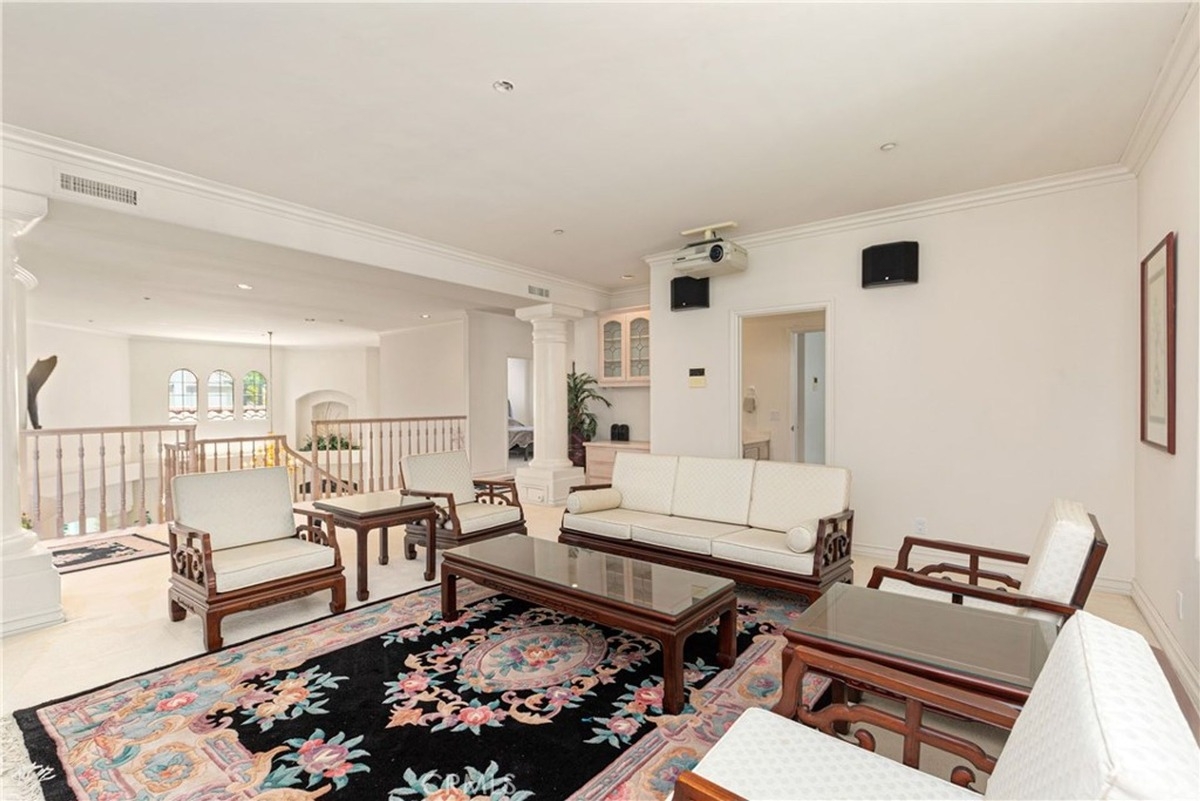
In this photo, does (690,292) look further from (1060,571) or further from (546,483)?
(1060,571)

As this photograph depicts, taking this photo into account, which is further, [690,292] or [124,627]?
[690,292]

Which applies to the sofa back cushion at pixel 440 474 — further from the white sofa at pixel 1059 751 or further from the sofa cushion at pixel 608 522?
the white sofa at pixel 1059 751

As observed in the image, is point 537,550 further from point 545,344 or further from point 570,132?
point 545,344

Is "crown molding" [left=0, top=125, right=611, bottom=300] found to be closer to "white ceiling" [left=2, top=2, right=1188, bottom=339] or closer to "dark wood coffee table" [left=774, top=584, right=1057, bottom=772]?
"white ceiling" [left=2, top=2, right=1188, bottom=339]

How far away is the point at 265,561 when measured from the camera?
3.27 meters

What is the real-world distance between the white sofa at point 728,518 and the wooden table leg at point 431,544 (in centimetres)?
99

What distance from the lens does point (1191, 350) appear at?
8.32 ft

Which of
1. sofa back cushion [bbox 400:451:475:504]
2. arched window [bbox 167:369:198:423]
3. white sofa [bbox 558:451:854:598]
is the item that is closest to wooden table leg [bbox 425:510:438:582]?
sofa back cushion [bbox 400:451:475:504]

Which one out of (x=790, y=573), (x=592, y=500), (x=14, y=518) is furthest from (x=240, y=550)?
(x=790, y=573)

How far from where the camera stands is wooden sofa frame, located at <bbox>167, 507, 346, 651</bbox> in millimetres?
3016

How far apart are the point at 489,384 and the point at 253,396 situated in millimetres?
8905

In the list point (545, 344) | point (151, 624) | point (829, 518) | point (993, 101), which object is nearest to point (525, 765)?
point (829, 518)

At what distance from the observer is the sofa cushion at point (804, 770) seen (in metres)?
1.31

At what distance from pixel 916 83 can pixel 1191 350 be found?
70.2 inches
